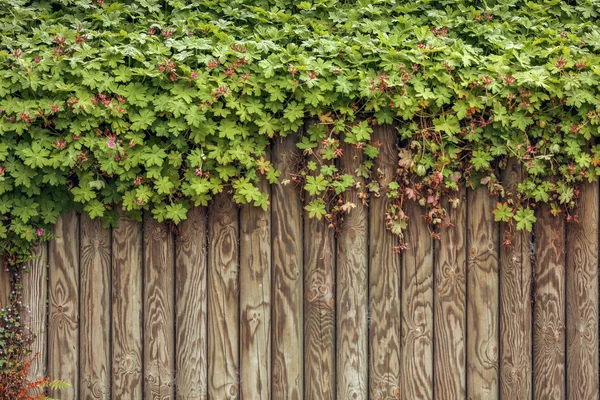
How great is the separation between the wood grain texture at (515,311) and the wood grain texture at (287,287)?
1177 mm

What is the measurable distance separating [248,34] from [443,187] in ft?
4.94

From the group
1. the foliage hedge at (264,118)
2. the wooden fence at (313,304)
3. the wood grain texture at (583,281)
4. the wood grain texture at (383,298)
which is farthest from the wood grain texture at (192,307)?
the wood grain texture at (583,281)

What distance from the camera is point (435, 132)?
4.01 metres

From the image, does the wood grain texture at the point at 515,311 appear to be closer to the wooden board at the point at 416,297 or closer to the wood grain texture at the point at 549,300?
the wood grain texture at the point at 549,300

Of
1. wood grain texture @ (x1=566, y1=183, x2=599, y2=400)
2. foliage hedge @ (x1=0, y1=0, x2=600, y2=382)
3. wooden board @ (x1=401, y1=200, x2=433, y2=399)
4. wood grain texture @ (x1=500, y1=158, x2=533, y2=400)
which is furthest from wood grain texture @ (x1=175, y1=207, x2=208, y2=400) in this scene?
wood grain texture @ (x1=566, y1=183, x2=599, y2=400)

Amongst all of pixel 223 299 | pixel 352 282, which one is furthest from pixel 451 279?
pixel 223 299

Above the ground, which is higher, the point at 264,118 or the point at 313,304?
the point at 264,118

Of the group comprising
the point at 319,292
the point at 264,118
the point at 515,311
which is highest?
the point at 264,118

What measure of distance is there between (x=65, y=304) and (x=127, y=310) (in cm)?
37

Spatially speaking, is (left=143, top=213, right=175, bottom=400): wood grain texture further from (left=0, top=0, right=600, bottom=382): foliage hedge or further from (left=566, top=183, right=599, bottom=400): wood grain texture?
(left=566, top=183, right=599, bottom=400): wood grain texture

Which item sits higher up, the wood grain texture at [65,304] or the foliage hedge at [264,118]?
the foliage hedge at [264,118]

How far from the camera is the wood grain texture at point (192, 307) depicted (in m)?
4.09

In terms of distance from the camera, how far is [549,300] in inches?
162

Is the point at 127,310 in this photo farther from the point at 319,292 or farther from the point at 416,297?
the point at 416,297
